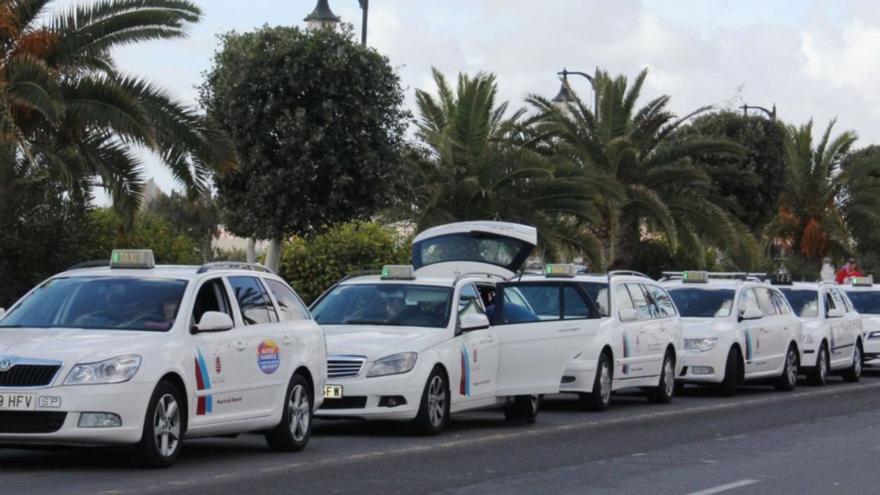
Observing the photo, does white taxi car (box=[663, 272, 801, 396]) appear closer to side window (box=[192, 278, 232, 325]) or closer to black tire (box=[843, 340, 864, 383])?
black tire (box=[843, 340, 864, 383])

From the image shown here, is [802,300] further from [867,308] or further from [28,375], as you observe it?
[28,375]

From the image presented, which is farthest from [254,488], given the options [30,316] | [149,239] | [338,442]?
[149,239]

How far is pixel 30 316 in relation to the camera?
1293 cm

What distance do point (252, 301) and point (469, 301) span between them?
152 inches

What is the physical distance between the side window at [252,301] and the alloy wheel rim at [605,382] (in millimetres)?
7050

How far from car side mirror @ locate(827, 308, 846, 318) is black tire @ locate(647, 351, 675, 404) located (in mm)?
6810

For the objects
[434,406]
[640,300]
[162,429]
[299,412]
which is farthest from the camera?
[640,300]

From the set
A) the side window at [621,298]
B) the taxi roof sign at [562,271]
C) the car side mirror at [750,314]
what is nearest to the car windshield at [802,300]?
the car side mirror at [750,314]

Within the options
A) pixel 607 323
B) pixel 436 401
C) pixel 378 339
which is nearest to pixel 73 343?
pixel 378 339

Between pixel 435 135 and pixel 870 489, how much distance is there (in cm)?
2066

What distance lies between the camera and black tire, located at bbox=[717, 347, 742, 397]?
78.4 feet

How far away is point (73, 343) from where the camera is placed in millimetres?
11742

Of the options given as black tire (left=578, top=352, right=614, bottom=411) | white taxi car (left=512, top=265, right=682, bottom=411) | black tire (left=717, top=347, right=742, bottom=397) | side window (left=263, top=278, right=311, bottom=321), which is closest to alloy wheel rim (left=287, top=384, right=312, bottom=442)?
side window (left=263, top=278, right=311, bottom=321)

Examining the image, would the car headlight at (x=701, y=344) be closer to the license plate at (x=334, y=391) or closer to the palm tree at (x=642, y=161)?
the license plate at (x=334, y=391)
